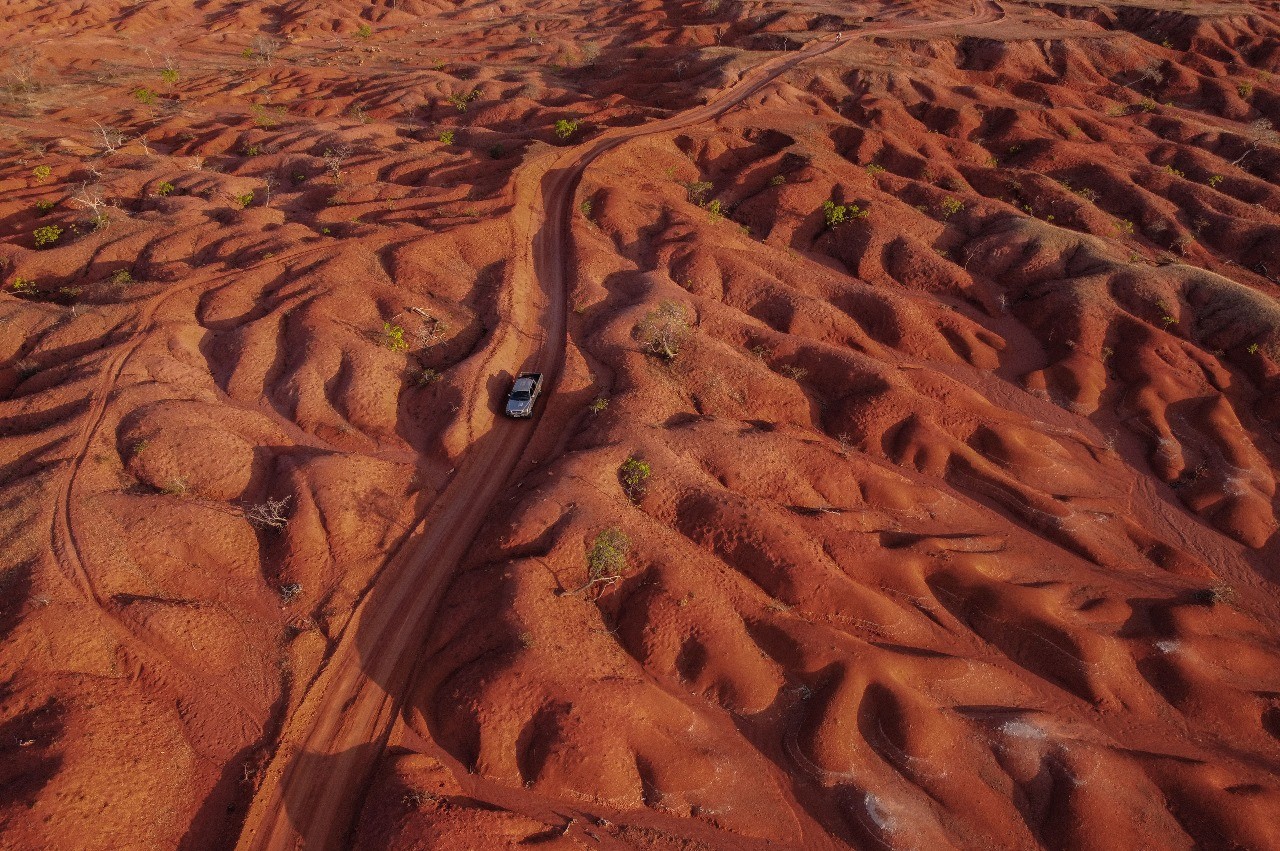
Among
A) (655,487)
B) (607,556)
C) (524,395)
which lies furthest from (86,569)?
(655,487)

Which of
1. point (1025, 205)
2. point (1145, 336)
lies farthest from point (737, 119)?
point (1145, 336)

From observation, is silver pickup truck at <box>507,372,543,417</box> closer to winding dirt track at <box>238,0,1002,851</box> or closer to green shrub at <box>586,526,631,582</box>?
winding dirt track at <box>238,0,1002,851</box>

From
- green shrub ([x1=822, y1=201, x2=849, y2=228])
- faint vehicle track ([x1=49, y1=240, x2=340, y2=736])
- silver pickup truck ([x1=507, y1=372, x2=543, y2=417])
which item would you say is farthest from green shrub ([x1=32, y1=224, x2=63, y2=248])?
green shrub ([x1=822, y1=201, x2=849, y2=228])

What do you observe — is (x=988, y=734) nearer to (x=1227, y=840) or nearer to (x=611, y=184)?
(x=1227, y=840)

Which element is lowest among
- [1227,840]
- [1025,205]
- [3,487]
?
[1227,840]

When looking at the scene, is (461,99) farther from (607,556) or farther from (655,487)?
(607,556)

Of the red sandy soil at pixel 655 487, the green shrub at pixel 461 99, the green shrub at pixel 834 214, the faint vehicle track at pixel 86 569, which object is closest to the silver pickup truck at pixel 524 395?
the red sandy soil at pixel 655 487
